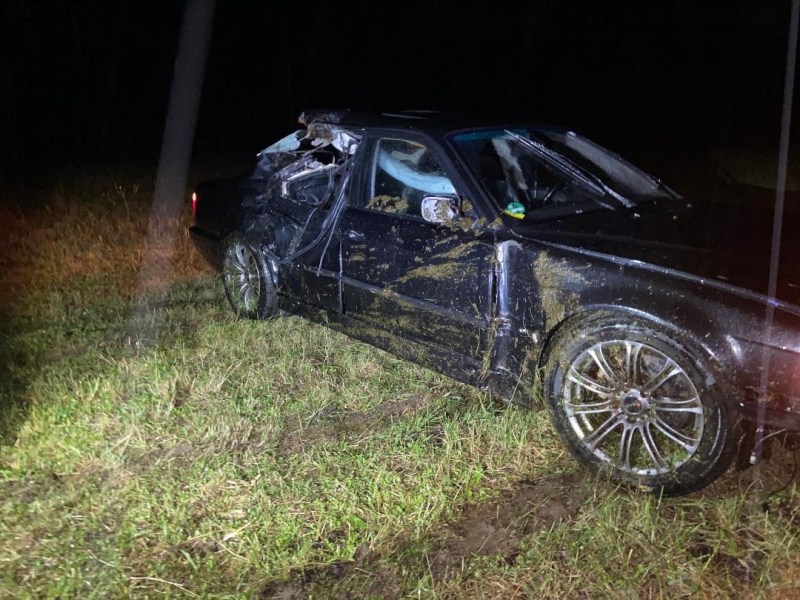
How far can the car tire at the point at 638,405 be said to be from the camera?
267 cm

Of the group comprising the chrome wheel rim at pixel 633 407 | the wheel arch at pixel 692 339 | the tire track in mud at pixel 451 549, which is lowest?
the tire track in mud at pixel 451 549

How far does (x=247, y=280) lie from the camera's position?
4883mm

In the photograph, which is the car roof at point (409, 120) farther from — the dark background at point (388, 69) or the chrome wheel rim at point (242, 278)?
the dark background at point (388, 69)

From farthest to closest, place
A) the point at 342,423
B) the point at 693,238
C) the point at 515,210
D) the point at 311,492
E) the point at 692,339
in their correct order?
the point at 342,423 < the point at 515,210 < the point at 693,238 < the point at 311,492 < the point at 692,339

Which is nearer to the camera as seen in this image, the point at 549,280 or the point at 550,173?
the point at 549,280

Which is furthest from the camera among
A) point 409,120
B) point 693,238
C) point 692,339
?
point 409,120

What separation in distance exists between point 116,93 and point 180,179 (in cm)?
1064

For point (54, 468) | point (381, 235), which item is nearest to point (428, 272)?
point (381, 235)

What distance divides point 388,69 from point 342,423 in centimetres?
2176

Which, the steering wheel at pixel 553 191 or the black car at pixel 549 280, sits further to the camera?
the steering wheel at pixel 553 191

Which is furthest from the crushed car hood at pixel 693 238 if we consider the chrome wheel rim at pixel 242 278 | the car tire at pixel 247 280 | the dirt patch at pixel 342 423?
the chrome wheel rim at pixel 242 278

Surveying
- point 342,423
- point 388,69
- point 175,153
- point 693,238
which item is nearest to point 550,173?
point 693,238

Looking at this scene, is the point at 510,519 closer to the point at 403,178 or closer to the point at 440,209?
the point at 440,209

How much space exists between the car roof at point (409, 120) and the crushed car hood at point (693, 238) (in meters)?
0.88
